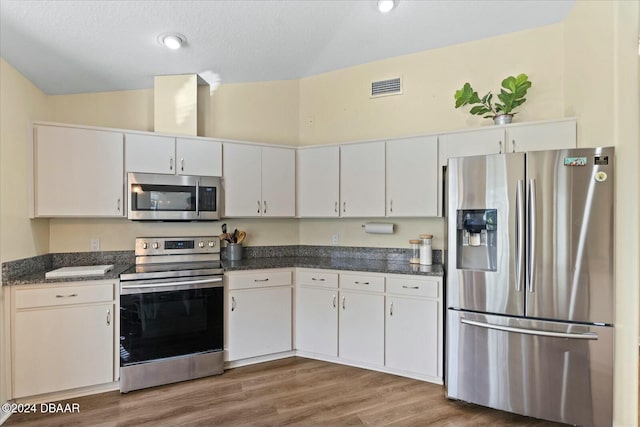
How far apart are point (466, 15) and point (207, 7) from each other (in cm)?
205

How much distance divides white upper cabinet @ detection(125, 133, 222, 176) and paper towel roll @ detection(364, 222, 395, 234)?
1.57 meters

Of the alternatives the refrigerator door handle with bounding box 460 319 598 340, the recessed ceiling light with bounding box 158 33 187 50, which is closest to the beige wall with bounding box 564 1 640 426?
the refrigerator door handle with bounding box 460 319 598 340

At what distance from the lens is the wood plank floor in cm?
231

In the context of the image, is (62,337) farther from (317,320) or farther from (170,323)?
(317,320)

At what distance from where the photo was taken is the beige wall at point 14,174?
2410mm

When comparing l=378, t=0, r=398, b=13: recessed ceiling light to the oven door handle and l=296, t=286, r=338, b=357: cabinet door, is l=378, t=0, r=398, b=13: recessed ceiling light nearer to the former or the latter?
l=296, t=286, r=338, b=357: cabinet door

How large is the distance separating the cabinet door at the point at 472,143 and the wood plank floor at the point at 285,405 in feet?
6.28

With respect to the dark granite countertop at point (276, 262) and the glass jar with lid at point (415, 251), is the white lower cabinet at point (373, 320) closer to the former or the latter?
the dark granite countertop at point (276, 262)

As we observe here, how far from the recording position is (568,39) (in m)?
2.84

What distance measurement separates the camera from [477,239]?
2.50 m

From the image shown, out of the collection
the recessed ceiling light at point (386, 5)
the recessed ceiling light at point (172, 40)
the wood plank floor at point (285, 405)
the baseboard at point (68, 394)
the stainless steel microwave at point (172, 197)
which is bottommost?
the wood plank floor at point (285, 405)

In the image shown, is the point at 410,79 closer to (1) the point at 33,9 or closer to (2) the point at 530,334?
(2) the point at 530,334

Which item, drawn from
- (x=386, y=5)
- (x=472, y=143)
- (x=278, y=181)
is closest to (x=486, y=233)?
(x=472, y=143)

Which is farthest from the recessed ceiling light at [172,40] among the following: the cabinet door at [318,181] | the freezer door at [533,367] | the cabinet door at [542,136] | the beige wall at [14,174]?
the freezer door at [533,367]
